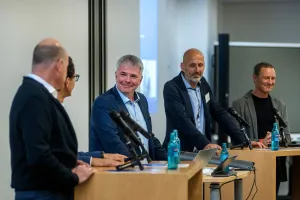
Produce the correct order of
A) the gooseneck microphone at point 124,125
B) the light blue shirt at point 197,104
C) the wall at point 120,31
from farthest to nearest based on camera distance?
the wall at point 120,31 → the light blue shirt at point 197,104 → the gooseneck microphone at point 124,125

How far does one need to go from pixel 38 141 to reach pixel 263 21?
21.4ft

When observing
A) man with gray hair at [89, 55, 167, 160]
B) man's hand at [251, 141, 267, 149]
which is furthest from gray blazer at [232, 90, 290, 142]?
man with gray hair at [89, 55, 167, 160]

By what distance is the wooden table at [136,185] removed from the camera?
2.51 meters

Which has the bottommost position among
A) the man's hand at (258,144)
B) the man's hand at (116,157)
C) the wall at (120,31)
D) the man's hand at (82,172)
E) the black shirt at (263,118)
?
the man's hand at (258,144)

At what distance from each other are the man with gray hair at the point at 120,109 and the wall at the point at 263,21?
196 inches

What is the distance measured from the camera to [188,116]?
4359 millimetres

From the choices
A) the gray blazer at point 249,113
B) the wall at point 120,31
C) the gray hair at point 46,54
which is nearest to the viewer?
the gray hair at point 46,54

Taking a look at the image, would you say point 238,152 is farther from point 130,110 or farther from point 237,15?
point 237,15

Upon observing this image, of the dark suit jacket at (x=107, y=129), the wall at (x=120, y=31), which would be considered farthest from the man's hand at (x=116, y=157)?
the wall at (x=120, y=31)

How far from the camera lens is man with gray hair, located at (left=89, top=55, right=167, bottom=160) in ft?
10.5

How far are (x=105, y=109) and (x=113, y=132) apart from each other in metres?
0.17

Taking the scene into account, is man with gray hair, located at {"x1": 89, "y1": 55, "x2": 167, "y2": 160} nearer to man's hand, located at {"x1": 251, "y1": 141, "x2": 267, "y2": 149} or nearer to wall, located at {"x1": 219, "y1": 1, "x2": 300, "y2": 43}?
man's hand, located at {"x1": 251, "y1": 141, "x2": 267, "y2": 149}

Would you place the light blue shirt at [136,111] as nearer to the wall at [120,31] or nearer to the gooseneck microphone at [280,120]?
the gooseneck microphone at [280,120]

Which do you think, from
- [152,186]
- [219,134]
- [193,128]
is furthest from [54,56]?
[219,134]
